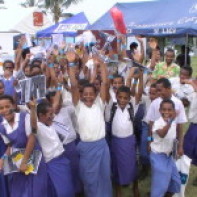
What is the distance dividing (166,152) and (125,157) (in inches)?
17.8

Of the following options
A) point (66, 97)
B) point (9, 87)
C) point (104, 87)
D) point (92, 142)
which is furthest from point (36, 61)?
point (92, 142)

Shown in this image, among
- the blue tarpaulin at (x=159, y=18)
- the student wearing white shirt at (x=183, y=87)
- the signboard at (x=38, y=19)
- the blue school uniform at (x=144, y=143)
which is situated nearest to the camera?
the blue school uniform at (x=144, y=143)

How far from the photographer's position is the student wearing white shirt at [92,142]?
3.39 meters

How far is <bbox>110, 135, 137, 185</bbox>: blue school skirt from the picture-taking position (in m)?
3.63

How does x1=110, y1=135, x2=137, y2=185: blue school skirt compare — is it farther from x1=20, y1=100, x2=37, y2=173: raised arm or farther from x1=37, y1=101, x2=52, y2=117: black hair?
x1=20, y1=100, x2=37, y2=173: raised arm

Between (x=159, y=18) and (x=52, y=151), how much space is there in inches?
234

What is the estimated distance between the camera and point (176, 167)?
353 cm

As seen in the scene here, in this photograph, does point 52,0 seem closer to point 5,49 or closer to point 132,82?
point 5,49

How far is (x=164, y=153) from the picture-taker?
11.2ft

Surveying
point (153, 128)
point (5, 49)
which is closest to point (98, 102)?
point (153, 128)

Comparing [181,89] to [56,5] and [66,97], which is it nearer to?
[66,97]

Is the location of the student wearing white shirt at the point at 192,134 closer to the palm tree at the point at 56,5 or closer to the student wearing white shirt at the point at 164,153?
the student wearing white shirt at the point at 164,153

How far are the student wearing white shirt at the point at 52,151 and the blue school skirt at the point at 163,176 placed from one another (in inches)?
33.5

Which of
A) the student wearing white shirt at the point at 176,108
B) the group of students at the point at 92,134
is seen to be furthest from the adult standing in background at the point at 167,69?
the student wearing white shirt at the point at 176,108
